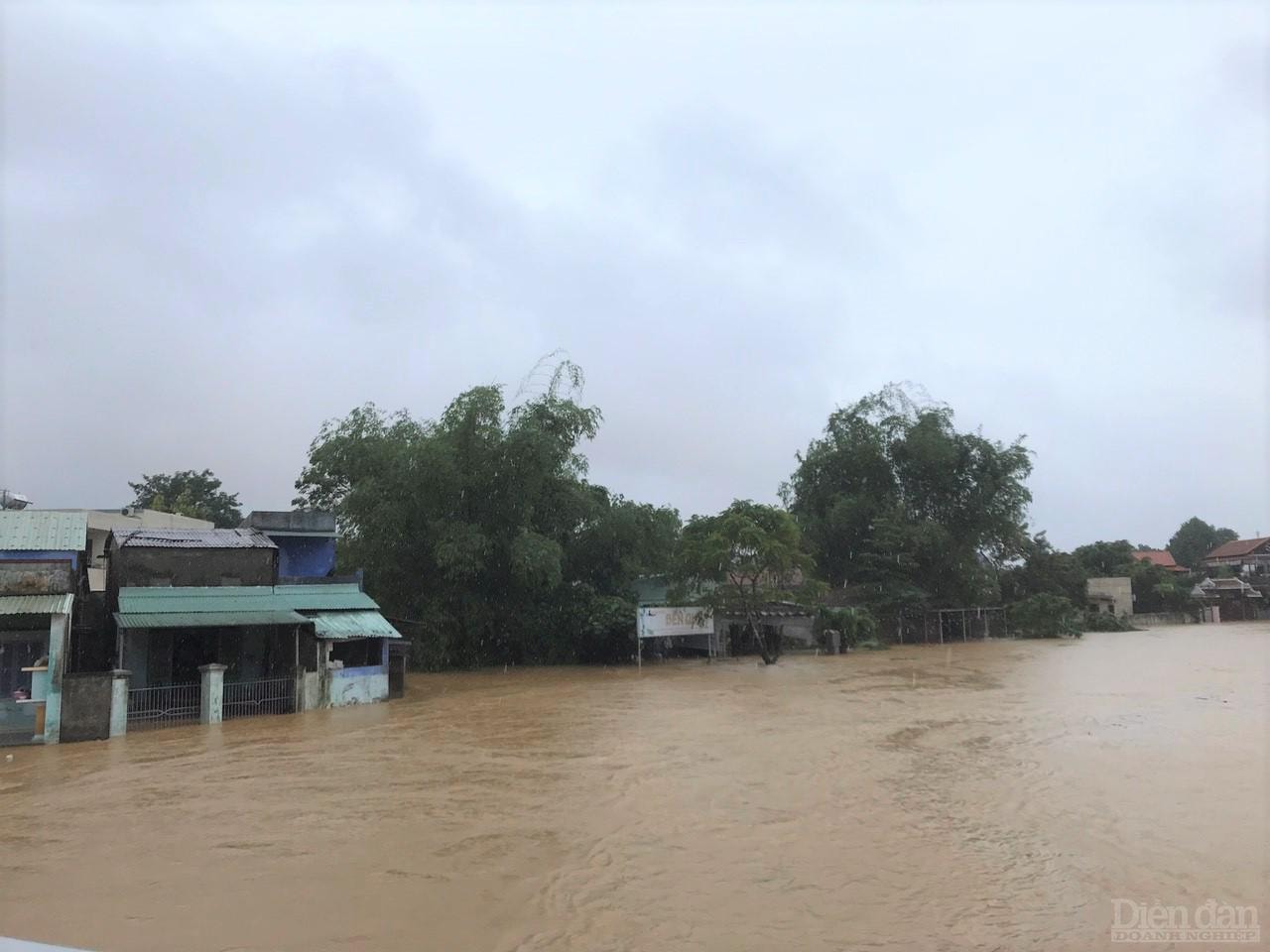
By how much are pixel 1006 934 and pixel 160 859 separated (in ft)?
24.4

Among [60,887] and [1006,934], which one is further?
[60,887]

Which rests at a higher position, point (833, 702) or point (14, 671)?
point (14, 671)

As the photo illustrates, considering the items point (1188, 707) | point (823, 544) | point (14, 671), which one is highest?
point (823, 544)

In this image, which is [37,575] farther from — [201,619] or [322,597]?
[322,597]

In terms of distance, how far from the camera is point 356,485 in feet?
88.4

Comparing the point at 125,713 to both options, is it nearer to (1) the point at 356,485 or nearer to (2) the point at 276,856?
(2) the point at 276,856

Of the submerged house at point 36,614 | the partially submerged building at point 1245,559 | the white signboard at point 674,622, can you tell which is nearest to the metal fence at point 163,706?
the submerged house at point 36,614

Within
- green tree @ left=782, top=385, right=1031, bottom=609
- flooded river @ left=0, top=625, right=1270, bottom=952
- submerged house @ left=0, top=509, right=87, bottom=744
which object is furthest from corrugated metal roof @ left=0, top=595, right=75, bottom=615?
green tree @ left=782, top=385, right=1031, bottom=609

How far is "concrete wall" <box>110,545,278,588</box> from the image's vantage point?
18.7m

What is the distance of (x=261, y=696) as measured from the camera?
17.9 metres

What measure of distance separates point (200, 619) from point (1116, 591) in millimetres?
52088

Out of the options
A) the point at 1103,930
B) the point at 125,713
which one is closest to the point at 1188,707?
the point at 1103,930

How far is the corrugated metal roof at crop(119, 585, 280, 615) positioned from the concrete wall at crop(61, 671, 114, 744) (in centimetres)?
248

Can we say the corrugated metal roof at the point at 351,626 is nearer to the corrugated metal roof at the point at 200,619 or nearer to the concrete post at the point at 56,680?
the corrugated metal roof at the point at 200,619
